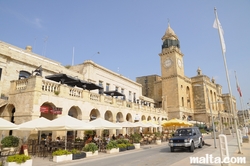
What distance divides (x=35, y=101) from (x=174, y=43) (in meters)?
48.7

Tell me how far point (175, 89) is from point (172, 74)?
173 inches

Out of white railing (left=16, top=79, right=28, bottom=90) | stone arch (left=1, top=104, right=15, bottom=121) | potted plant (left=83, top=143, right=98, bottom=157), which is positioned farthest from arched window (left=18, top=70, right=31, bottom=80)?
potted plant (left=83, top=143, right=98, bottom=157)

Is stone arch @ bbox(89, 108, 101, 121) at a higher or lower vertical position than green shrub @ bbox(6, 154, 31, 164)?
higher

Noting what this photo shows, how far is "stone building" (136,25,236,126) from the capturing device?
5024cm

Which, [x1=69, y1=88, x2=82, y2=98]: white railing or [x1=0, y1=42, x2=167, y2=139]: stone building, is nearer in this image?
[x1=0, y1=42, x2=167, y2=139]: stone building

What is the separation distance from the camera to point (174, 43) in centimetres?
5591

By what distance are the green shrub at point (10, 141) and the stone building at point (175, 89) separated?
39.3 metres

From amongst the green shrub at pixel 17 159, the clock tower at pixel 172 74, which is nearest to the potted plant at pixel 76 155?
the green shrub at pixel 17 159

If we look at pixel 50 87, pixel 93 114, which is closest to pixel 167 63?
pixel 93 114

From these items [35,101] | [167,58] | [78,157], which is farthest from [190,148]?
[167,58]

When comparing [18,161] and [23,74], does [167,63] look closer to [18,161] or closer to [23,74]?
[23,74]

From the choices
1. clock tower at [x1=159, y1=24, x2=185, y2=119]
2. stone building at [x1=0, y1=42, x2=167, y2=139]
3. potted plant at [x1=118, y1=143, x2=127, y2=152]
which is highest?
clock tower at [x1=159, y1=24, x2=185, y2=119]

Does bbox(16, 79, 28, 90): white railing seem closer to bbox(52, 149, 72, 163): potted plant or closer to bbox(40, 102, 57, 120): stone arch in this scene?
bbox(40, 102, 57, 120): stone arch

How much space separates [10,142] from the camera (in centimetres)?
1330
